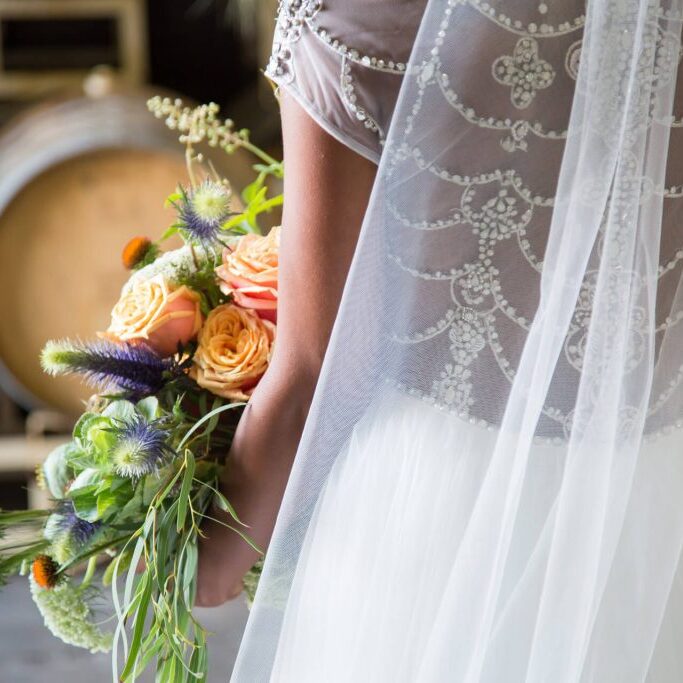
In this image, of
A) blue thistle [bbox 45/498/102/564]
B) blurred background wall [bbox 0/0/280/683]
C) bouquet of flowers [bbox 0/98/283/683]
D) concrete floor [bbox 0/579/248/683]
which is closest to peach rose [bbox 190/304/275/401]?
bouquet of flowers [bbox 0/98/283/683]

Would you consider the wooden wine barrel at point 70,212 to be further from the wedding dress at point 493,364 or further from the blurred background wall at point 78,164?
the wedding dress at point 493,364

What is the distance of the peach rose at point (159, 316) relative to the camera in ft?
2.57

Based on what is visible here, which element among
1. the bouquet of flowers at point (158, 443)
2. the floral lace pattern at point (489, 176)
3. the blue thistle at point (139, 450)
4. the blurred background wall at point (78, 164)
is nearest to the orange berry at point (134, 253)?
the bouquet of flowers at point (158, 443)

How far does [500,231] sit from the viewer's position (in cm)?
60

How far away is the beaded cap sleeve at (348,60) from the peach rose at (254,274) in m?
0.18

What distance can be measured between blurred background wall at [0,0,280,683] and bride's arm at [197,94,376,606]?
3.39 feet

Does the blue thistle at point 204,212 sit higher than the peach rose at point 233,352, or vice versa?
the blue thistle at point 204,212

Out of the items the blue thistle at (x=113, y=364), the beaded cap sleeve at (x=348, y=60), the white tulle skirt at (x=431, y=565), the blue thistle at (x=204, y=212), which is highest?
the beaded cap sleeve at (x=348, y=60)

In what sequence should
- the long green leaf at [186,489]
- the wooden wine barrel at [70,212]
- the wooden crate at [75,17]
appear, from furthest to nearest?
the wooden crate at [75,17] < the wooden wine barrel at [70,212] < the long green leaf at [186,489]

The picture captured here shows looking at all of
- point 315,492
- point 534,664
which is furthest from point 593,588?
point 315,492

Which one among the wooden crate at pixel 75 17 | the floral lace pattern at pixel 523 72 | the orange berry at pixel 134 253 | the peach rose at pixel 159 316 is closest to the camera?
the floral lace pattern at pixel 523 72

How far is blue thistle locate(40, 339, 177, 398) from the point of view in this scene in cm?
77

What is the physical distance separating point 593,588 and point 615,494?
6cm

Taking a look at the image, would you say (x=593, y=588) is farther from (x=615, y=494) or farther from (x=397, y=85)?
(x=397, y=85)
